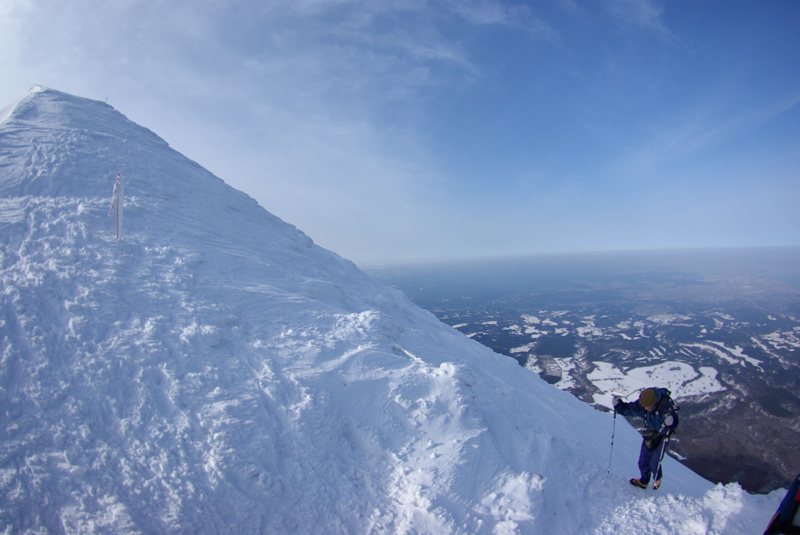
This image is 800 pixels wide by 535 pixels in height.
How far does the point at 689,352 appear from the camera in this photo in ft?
189

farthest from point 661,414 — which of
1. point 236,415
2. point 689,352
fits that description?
point 689,352

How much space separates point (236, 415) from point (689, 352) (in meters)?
78.8

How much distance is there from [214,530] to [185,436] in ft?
5.63

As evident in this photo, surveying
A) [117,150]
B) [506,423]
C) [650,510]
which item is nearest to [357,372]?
[506,423]

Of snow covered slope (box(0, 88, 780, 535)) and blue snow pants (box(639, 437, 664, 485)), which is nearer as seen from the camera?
snow covered slope (box(0, 88, 780, 535))

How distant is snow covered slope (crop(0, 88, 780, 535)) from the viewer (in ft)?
16.5

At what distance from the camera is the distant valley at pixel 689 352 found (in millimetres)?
30781

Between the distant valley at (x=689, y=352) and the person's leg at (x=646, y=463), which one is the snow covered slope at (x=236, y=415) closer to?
the person's leg at (x=646, y=463)

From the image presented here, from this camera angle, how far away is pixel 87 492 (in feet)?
15.7

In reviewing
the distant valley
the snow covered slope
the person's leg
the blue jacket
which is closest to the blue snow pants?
the person's leg

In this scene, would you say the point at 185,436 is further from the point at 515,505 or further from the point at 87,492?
the point at 515,505

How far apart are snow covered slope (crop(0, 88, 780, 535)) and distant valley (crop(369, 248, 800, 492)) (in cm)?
510

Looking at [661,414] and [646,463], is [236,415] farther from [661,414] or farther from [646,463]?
[661,414]

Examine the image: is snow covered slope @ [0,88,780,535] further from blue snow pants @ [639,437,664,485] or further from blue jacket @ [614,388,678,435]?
blue jacket @ [614,388,678,435]
